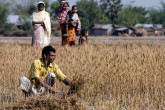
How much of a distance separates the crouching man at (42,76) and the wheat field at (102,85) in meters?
0.15

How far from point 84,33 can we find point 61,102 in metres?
6.34

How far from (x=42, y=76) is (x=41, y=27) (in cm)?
547

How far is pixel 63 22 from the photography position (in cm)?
1087

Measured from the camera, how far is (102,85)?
18.9 feet

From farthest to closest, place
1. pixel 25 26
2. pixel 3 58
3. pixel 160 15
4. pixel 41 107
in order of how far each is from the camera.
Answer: pixel 160 15 < pixel 25 26 < pixel 3 58 < pixel 41 107

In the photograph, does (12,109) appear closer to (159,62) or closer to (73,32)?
(159,62)

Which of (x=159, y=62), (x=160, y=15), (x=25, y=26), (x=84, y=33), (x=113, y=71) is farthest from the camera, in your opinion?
(x=160, y=15)

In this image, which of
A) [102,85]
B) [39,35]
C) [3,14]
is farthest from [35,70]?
[3,14]

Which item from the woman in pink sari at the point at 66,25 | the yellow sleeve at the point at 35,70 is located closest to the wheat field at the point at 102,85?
the yellow sleeve at the point at 35,70

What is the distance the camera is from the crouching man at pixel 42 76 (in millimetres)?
5051

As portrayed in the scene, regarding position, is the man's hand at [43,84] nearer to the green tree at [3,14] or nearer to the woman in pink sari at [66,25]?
the woman in pink sari at [66,25]

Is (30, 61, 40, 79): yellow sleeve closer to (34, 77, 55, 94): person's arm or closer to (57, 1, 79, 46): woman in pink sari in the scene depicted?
(34, 77, 55, 94): person's arm

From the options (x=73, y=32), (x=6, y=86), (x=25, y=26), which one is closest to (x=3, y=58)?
(x=6, y=86)

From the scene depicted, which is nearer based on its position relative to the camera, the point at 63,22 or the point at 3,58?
the point at 3,58
